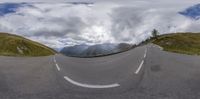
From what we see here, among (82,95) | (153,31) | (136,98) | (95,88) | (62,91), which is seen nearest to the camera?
(136,98)

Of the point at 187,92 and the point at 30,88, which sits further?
the point at 30,88

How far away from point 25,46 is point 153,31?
251 feet

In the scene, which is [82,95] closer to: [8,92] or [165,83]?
[8,92]

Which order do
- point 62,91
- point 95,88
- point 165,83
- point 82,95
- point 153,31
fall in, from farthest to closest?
point 153,31 → point 165,83 → point 95,88 → point 62,91 → point 82,95

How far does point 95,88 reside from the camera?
32.8 ft

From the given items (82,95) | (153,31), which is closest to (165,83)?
(82,95)

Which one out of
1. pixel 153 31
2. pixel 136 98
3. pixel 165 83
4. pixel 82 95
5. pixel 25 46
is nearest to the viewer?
pixel 136 98

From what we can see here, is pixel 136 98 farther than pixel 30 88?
No

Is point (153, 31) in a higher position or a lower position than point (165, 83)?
lower

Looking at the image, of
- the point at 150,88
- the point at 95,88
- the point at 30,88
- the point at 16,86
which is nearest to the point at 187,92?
the point at 150,88

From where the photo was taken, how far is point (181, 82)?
1101cm

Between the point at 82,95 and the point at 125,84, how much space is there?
7.80 ft

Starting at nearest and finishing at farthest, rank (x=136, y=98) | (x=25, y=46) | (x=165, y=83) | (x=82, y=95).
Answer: (x=136, y=98), (x=82, y=95), (x=165, y=83), (x=25, y=46)

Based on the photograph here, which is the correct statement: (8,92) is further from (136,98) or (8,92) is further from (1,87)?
(136,98)
